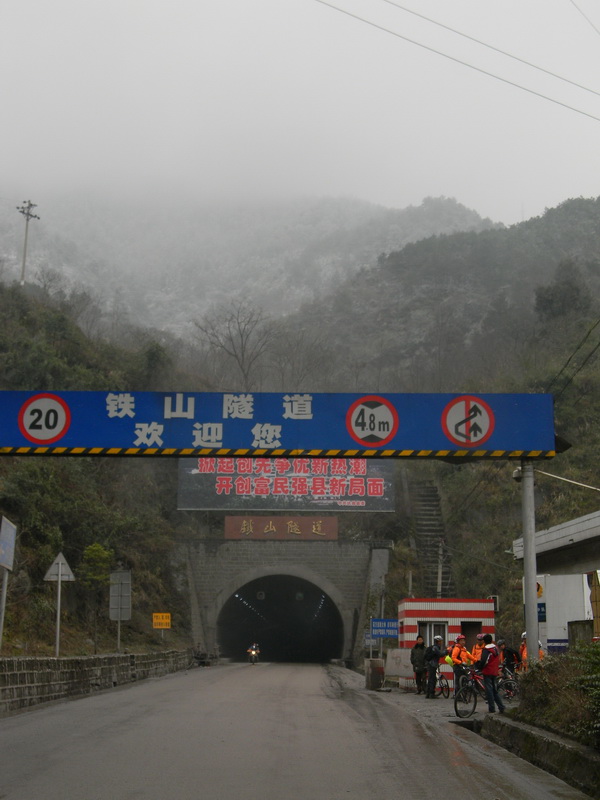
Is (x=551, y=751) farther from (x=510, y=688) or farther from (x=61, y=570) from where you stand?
(x=61, y=570)

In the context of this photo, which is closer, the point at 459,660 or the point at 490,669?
the point at 490,669

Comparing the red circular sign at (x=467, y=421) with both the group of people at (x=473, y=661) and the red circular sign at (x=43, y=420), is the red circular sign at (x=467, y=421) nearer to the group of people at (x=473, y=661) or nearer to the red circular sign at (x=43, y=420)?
the group of people at (x=473, y=661)

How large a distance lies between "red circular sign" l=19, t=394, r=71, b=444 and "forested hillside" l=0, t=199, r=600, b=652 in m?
12.0

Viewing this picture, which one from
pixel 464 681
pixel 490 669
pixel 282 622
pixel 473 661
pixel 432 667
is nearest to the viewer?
pixel 490 669

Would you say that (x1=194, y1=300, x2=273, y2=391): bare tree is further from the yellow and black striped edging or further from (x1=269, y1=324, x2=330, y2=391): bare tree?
the yellow and black striped edging

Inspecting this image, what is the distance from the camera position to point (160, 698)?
16.7 metres

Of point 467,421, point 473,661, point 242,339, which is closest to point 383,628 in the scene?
point 473,661

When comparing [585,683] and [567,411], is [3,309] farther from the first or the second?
[585,683]

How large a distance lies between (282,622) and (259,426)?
159 feet

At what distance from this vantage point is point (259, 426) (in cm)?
1240

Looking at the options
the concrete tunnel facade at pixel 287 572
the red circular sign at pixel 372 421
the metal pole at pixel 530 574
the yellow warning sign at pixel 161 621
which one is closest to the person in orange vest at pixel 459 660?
the metal pole at pixel 530 574

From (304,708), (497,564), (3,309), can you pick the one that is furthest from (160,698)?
(3,309)

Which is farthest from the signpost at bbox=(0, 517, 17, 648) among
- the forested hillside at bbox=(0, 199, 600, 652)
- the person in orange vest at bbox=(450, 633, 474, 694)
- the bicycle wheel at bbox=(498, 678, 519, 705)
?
the forested hillside at bbox=(0, 199, 600, 652)

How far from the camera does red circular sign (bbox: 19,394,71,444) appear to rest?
40.6 feet
